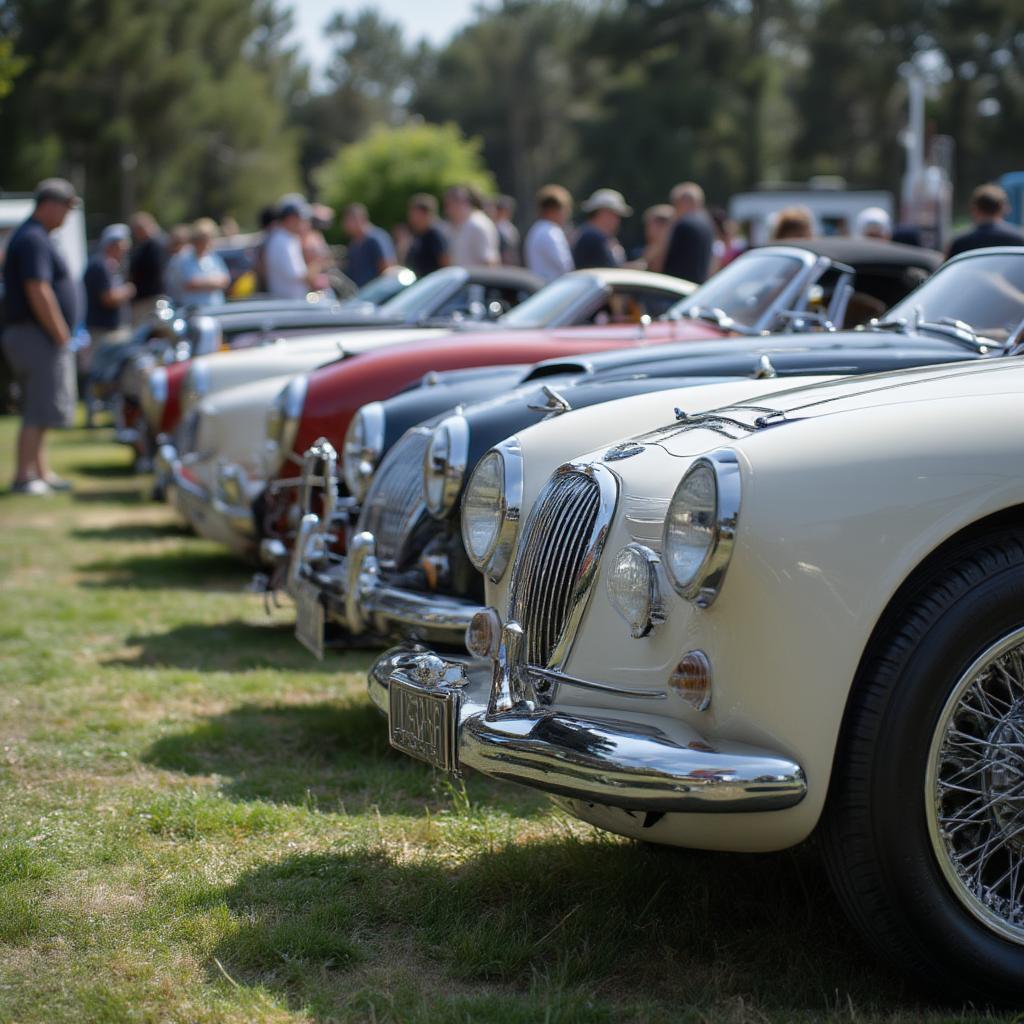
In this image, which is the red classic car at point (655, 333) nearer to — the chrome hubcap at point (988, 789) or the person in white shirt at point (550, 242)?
the chrome hubcap at point (988, 789)

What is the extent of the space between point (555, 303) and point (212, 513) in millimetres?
2319

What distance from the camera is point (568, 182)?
6894cm

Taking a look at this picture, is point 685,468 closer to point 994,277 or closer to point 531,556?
point 531,556

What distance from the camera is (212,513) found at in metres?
7.37

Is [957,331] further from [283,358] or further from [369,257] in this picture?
[369,257]

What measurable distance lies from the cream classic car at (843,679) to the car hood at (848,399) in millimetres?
19

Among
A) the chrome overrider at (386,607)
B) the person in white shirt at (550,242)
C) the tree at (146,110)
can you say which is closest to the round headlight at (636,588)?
the chrome overrider at (386,607)

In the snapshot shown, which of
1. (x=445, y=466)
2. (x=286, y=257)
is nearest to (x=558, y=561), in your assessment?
(x=445, y=466)

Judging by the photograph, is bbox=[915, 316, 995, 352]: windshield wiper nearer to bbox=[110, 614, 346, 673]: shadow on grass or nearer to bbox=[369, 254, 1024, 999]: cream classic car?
bbox=[369, 254, 1024, 999]: cream classic car

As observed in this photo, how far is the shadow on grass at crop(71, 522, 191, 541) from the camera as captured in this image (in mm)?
9508

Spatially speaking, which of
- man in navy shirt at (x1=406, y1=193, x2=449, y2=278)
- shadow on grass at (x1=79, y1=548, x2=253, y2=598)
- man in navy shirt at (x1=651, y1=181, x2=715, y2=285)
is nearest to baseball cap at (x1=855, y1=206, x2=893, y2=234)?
man in navy shirt at (x1=651, y1=181, x2=715, y2=285)

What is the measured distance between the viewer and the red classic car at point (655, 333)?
6.68 meters

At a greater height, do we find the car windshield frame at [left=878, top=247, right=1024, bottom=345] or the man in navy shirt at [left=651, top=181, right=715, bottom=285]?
the man in navy shirt at [left=651, top=181, right=715, bottom=285]

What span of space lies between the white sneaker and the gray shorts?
580 millimetres
